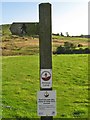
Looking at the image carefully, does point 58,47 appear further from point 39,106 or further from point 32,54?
point 39,106

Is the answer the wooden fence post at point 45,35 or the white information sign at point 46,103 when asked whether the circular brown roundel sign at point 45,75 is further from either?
the white information sign at point 46,103

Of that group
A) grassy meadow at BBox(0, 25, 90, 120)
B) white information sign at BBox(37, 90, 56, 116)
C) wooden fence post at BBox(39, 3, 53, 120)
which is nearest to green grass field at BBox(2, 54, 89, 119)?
grassy meadow at BBox(0, 25, 90, 120)

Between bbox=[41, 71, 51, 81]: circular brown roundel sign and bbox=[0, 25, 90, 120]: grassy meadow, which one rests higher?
bbox=[41, 71, 51, 81]: circular brown roundel sign

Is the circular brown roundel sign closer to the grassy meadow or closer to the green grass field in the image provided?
the grassy meadow

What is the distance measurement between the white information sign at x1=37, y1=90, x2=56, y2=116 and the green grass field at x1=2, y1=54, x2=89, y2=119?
5246 mm

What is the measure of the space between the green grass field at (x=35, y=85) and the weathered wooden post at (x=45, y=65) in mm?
5253

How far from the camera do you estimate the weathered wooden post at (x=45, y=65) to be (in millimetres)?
4266

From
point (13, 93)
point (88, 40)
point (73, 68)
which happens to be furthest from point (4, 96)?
point (88, 40)

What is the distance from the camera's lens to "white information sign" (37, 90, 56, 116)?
4.25 meters

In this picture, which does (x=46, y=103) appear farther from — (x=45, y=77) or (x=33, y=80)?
(x=33, y=80)

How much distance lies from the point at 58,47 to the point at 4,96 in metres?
7.29

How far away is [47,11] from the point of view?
4.28 metres

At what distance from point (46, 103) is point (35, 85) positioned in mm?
10085

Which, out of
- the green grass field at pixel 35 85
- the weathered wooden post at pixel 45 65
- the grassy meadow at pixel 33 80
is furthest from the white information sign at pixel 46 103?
the green grass field at pixel 35 85
